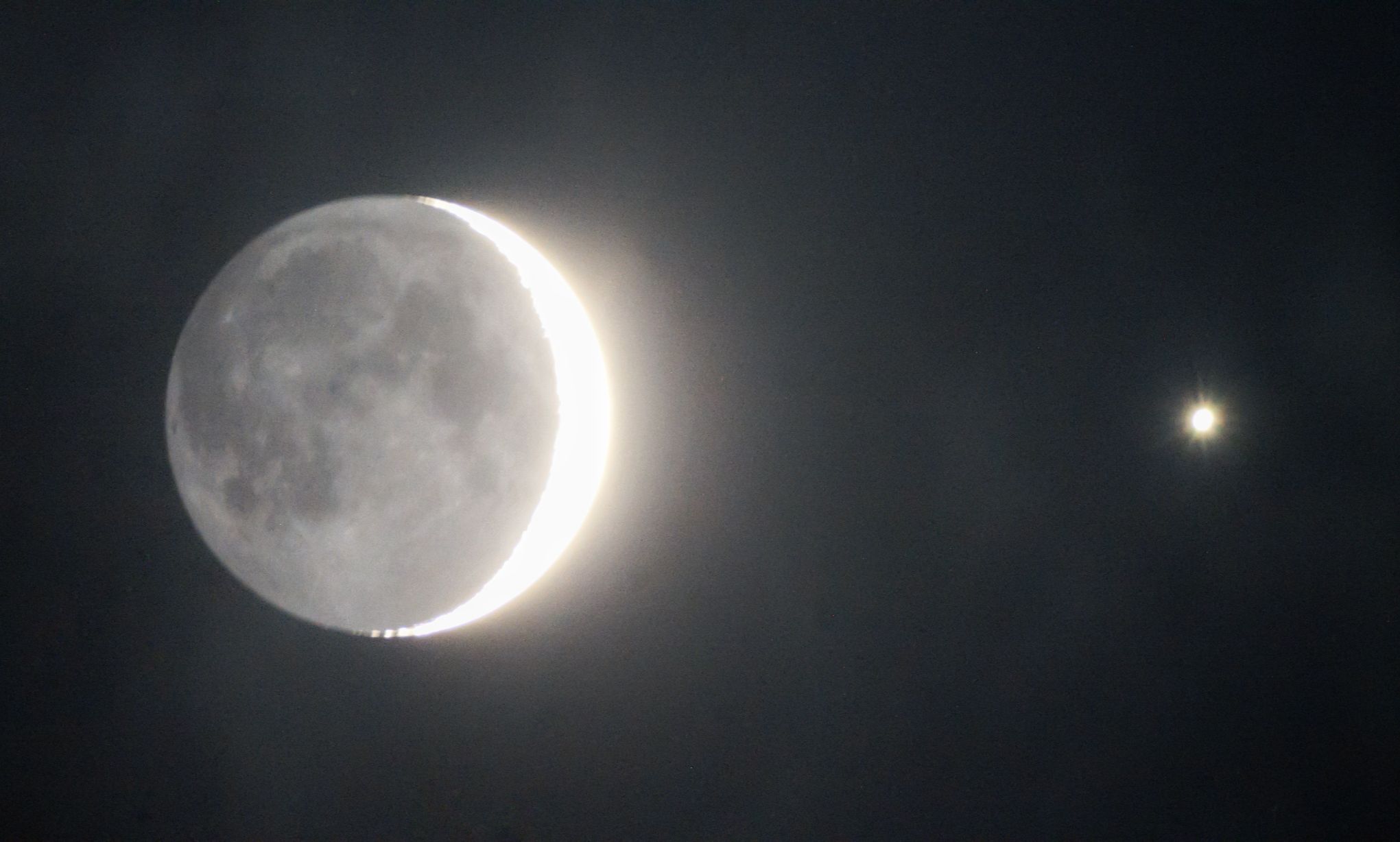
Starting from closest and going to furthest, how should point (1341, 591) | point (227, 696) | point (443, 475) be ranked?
1. point (443, 475)
2. point (227, 696)
3. point (1341, 591)

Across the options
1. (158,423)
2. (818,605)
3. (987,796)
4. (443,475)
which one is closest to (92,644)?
(158,423)

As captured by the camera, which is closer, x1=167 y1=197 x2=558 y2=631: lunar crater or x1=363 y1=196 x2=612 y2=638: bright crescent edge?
x1=167 y1=197 x2=558 y2=631: lunar crater

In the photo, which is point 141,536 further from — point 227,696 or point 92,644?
point 227,696

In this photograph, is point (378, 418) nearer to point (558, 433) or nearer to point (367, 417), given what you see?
point (367, 417)

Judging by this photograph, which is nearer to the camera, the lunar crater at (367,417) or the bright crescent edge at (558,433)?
the lunar crater at (367,417)

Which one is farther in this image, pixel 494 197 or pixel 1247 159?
pixel 1247 159
